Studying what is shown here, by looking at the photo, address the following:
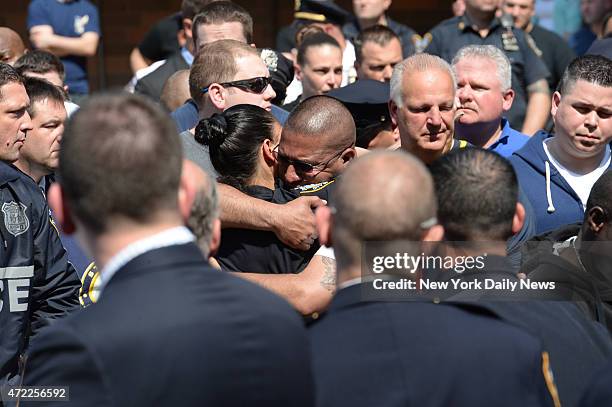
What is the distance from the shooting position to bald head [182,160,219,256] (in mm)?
2348

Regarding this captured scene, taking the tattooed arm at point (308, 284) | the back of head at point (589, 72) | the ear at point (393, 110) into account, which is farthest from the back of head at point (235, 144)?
the back of head at point (589, 72)

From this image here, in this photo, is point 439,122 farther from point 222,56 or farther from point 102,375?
point 102,375

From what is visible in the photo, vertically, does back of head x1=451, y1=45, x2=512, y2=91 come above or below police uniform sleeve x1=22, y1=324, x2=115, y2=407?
below

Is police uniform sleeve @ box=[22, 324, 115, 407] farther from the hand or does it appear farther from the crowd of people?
the hand

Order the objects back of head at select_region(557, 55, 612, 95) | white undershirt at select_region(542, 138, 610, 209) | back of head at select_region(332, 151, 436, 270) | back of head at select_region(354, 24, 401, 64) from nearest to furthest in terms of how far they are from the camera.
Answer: back of head at select_region(332, 151, 436, 270) < white undershirt at select_region(542, 138, 610, 209) < back of head at select_region(557, 55, 612, 95) < back of head at select_region(354, 24, 401, 64)

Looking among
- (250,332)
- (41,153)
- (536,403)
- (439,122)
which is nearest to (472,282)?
(536,403)

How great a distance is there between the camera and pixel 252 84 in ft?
16.1

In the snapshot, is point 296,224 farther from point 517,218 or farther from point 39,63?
point 39,63

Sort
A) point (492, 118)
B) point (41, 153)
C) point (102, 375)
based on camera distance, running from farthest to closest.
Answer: point (492, 118), point (41, 153), point (102, 375)

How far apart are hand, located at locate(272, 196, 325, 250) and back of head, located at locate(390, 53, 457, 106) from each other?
117 cm

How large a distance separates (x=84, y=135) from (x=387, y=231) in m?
0.69

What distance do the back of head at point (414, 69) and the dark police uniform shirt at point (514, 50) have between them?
228 centimetres

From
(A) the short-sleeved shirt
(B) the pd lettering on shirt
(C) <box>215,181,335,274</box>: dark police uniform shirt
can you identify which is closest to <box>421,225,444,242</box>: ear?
(C) <box>215,181,335,274</box>: dark police uniform shirt

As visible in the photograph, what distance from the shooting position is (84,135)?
2020 mm
